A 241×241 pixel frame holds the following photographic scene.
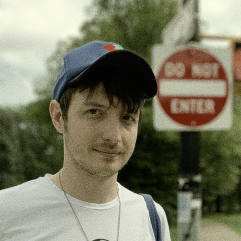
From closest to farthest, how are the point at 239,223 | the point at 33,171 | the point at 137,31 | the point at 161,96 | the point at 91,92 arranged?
the point at 91,92, the point at 161,96, the point at 239,223, the point at 137,31, the point at 33,171

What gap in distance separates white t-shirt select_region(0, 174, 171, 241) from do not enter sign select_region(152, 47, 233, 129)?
1640 millimetres

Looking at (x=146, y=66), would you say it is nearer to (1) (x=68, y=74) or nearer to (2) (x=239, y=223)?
(1) (x=68, y=74)

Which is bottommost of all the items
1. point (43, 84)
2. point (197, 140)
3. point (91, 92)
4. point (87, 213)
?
point (43, 84)

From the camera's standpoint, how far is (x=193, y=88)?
3168mm

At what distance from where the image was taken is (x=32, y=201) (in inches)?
60.6

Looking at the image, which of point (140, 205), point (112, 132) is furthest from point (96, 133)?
point (140, 205)

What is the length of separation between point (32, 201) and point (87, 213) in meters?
0.24

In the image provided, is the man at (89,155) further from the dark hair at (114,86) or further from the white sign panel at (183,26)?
the white sign panel at (183,26)

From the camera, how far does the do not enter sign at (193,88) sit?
3156 millimetres

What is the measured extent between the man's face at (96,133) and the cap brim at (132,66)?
0.09 metres

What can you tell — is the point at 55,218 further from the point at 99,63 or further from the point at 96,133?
the point at 99,63

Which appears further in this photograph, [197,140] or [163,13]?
[163,13]

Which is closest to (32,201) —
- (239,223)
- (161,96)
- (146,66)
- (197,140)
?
(146,66)

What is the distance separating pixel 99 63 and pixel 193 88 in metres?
1.83
